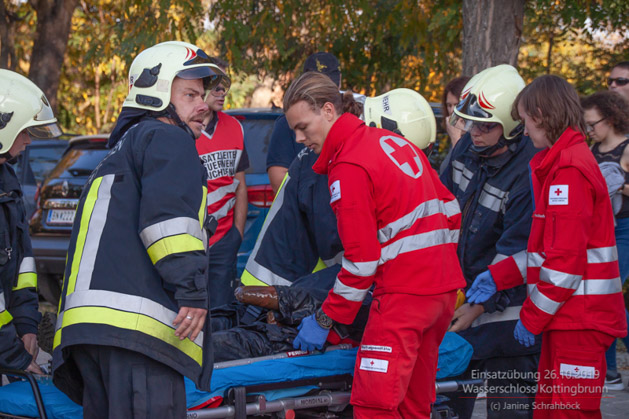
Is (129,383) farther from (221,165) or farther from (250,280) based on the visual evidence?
(221,165)

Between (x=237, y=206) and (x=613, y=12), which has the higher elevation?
(x=613, y=12)

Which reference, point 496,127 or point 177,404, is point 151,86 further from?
point 496,127

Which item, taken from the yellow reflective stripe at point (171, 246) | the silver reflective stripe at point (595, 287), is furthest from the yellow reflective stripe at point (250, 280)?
the silver reflective stripe at point (595, 287)

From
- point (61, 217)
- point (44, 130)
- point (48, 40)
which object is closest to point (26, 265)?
point (44, 130)

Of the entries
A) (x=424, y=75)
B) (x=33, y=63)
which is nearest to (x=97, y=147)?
(x=424, y=75)

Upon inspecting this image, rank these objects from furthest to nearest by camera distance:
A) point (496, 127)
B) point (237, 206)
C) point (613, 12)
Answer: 1. point (613, 12)
2. point (237, 206)
3. point (496, 127)

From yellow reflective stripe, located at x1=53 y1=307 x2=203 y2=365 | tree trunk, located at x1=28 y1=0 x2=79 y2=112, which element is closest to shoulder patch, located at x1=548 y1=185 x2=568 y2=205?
yellow reflective stripe, located at x1=53 y1=307 x2=203 y2=365

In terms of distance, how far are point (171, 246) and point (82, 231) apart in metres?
0.40

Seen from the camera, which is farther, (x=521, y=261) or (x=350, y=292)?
(x=521, y=261)

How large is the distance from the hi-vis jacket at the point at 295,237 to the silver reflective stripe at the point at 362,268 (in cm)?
81

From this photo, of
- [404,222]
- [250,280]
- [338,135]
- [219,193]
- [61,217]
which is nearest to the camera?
[404,222]

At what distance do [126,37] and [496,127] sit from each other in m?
5.72

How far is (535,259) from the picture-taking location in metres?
3.60

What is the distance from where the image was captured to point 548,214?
3.47m
